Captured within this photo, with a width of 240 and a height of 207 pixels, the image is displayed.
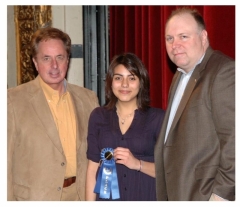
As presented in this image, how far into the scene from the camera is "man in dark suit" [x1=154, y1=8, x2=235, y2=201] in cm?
225

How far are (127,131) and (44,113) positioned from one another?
57 cm

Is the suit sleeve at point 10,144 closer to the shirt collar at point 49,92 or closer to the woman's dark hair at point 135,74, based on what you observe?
the shirt collar at point 49,92

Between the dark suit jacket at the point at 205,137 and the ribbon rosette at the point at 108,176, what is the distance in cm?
39

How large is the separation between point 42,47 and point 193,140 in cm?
123

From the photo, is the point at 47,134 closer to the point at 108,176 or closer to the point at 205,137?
the point at 108,176

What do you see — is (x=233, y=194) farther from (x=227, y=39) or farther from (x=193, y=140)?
(x=227, y=39)

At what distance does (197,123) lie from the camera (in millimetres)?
2355

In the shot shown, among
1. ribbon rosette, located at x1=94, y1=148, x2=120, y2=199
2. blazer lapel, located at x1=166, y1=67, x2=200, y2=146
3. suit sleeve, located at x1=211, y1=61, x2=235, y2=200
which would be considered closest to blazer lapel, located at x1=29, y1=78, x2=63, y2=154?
ribbon rosette, located at x1=94, y1=148, x2=120, y2=199

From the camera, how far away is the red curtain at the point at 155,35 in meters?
2.87

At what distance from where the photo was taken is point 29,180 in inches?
116

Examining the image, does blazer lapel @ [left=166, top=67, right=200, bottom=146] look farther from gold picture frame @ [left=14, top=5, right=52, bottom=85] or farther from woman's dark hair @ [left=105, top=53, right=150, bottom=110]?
gold picture frame @ [left=14, top=5, right=52, bottom=85]

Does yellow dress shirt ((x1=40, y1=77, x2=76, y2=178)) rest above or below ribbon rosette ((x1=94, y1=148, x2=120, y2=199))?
above

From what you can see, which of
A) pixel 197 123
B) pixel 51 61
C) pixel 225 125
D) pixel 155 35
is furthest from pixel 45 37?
pixel 225 125

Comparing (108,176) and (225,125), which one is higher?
(225,125)
